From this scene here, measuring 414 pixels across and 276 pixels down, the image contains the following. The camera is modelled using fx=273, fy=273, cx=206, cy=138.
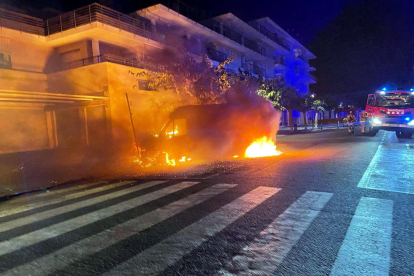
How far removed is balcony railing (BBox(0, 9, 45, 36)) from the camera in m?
14.2

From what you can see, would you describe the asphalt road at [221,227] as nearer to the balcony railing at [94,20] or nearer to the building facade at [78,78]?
the building facade at [78,78]

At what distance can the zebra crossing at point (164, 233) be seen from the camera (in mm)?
2607

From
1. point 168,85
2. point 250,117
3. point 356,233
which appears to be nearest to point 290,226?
point 356,233

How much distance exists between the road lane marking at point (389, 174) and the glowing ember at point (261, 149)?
3531 mm

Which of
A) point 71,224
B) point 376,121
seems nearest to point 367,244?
point 71,224

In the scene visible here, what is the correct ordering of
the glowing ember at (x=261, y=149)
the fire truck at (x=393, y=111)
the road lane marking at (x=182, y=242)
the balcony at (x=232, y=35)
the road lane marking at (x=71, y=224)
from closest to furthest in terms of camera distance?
the road lane marking at (x=182, y=242) → the road lane marking at (x=71, y=224) → the glowing ember at (x=261, y=149) → the fire truck at (x=393, y=111) → the balcony at (x=232, y=35)

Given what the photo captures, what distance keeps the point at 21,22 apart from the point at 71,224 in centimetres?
1620

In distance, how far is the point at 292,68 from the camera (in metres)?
39.7

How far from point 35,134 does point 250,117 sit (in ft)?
41.3

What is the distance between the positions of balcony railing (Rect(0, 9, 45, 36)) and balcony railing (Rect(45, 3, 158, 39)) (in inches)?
16.4

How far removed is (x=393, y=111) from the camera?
13312 mm

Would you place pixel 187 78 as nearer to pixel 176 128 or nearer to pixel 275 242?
pixel 176 128

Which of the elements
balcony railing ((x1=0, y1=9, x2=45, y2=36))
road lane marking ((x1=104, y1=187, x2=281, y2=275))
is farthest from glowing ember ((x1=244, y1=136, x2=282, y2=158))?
balcony railing ((x1=0, y1=9, x2=45, y2=36))

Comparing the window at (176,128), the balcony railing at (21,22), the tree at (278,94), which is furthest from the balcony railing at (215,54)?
the window at (176,128)
